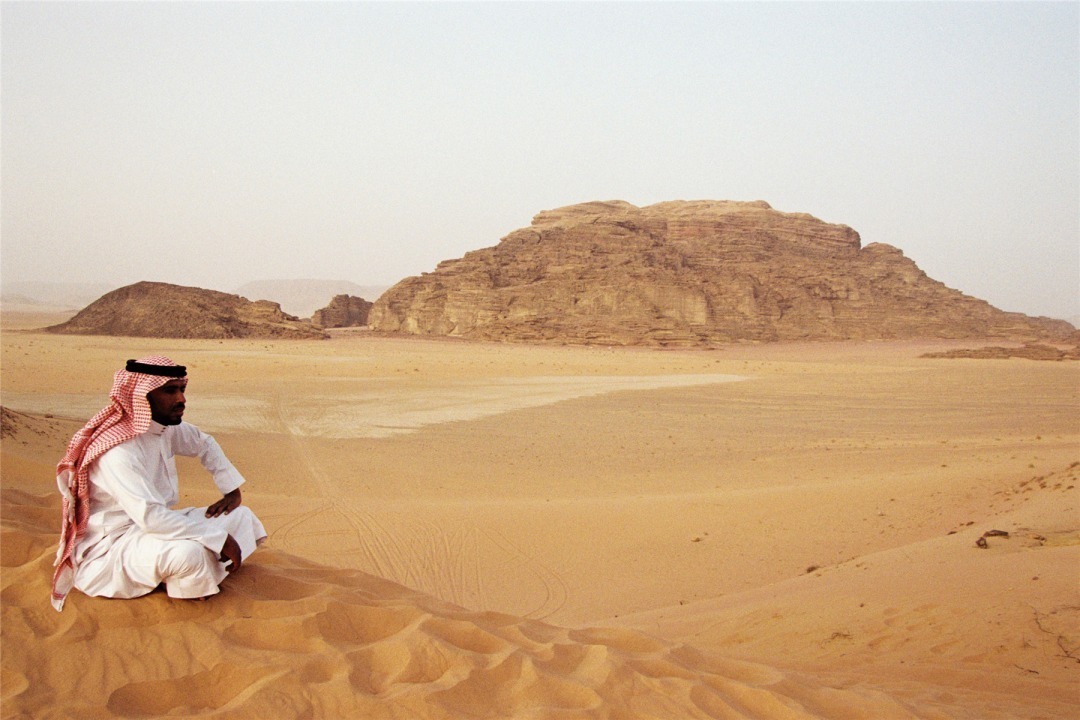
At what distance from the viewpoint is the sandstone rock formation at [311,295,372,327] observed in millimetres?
87700

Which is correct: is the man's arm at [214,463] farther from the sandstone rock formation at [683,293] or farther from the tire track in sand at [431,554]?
the sandstone rock formation at [683,293]

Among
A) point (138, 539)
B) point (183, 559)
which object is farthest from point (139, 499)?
point (183, 559)

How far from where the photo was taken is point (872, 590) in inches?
226

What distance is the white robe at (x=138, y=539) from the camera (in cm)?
327

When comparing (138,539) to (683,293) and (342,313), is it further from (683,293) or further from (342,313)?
(342,313)

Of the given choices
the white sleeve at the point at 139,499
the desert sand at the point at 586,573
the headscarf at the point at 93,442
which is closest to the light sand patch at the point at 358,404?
the desert sand at the point at 586,573

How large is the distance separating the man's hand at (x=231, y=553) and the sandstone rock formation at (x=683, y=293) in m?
58.0

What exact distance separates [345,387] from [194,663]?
20.7 m

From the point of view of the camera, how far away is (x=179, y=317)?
55.2 metres

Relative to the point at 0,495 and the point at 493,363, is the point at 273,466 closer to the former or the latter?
the point at 0,495

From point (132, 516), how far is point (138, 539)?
0.43ft

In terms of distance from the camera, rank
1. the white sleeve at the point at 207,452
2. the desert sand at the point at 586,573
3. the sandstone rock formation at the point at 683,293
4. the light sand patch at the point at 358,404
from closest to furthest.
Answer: the desert sand at the point at 586,573, the white sleeve at the point at 207,452, the light sand patch at the point at 358,404, the sandstone rock formation at the point at 683,293

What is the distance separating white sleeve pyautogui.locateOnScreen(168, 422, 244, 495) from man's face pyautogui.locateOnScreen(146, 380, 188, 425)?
19 cm

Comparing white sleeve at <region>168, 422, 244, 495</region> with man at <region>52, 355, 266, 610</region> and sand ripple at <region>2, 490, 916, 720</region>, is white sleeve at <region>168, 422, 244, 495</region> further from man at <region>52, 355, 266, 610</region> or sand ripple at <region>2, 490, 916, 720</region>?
sand ripple at <region>2, 490, 916, 720</region>
